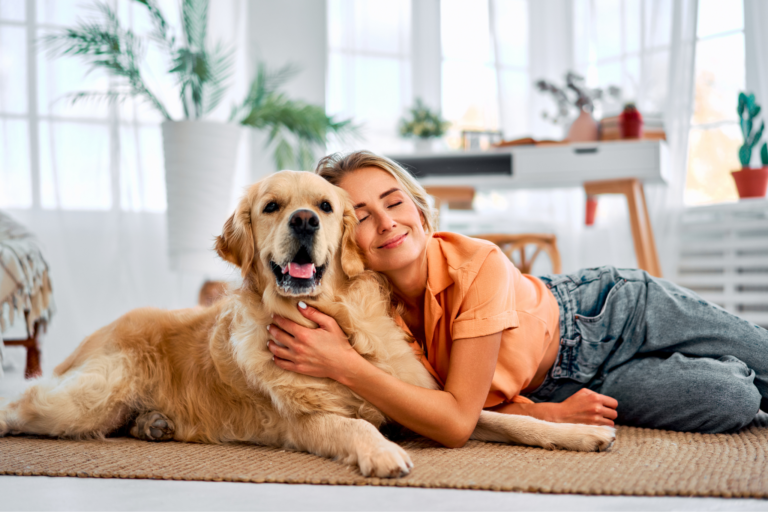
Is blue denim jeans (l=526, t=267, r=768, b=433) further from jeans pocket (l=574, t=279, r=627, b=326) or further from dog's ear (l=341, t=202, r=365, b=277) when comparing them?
dog's ear (l=341, t=202, r=365, b=277)

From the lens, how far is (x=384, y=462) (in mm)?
1191

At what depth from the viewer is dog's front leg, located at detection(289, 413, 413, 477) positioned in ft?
3.92

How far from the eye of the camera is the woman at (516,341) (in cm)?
142

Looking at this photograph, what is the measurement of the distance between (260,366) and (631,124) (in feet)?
9.53

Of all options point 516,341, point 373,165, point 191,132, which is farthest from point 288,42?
point 516,341

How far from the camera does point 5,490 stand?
1.18m

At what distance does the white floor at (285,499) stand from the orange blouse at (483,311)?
44 centimetres

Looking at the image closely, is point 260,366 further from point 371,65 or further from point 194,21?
point 371,65

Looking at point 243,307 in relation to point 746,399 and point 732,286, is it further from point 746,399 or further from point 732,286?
point 732,286

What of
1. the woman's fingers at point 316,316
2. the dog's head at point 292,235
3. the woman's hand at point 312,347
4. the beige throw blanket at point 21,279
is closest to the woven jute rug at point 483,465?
the woman's hand at point 312,347

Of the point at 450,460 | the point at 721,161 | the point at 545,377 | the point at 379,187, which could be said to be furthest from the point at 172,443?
the point at 721,161

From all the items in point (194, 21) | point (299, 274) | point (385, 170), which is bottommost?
point (299, 274)

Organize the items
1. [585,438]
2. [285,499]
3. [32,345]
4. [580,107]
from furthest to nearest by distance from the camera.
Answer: [580,107]
[32,345]
[585,438]
[285,499]

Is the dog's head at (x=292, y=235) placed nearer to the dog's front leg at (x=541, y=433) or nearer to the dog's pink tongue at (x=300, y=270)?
the dog's pink tongue at (x=300, y=270)
